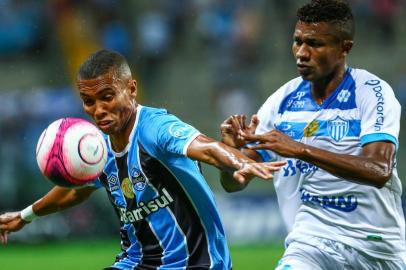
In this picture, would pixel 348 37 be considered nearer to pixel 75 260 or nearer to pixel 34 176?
pixel 75 260

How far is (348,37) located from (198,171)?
144cm

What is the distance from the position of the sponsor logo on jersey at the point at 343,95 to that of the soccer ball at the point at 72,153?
5.37 feet

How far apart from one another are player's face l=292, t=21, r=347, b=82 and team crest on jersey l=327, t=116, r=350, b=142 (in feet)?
1.09

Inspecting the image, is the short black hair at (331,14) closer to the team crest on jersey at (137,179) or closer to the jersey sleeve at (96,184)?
the team crest on jersey at (137,179)

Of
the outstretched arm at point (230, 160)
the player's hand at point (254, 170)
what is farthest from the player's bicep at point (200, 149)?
the player's hand at point (254, 170)

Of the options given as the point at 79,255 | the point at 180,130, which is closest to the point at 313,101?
the point at 180,130

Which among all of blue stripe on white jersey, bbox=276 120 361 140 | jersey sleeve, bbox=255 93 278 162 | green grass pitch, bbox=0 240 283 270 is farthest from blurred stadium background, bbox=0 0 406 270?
blue stripe on white jersey, bbox=276 120 361 140

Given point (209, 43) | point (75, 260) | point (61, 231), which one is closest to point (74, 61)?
point (209, 43)

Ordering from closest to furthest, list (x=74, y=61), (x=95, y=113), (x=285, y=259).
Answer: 1. (x=95, y=113)
2. (x=285, y=259)
3. (x=74, y=61)

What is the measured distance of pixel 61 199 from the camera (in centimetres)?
683

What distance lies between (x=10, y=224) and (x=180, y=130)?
82.9 inches

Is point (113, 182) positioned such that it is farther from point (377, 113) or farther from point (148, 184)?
point (377, 113)

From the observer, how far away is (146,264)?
6035mm

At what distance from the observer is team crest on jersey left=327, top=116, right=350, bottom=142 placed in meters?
6.23
